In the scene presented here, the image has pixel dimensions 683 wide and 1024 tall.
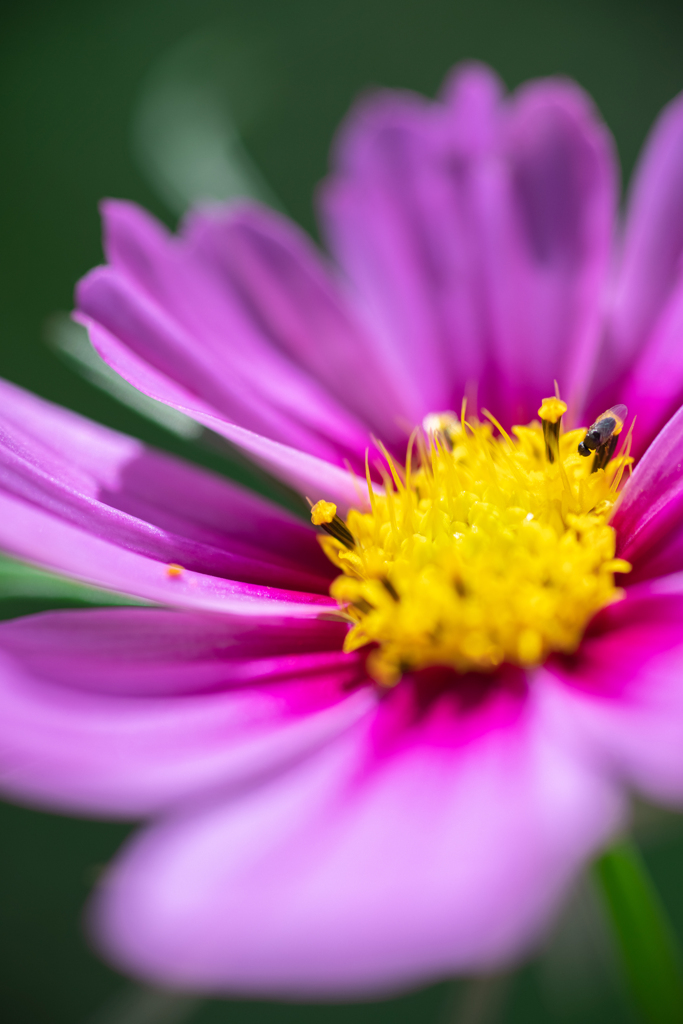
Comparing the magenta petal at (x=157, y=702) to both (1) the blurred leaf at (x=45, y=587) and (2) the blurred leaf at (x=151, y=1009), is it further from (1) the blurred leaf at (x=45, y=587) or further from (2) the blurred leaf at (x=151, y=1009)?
(2) the blurred leaf at (x=151, y=1009)

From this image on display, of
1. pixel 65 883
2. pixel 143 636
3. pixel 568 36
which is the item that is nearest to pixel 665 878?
pixel 65 883

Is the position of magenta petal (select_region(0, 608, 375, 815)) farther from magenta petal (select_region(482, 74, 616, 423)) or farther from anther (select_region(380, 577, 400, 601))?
magenta petal (select_region(482, 74, 616, 423))

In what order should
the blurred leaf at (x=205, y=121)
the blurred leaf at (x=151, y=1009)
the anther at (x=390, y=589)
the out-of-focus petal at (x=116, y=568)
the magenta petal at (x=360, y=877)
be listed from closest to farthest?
the magenta petal at (x=360, y=877) < the out-of-focus petal at (x=116, y=568) < the anther at (x=390, y=589) < the blurred leaf at (x=151, y=1009) < the blurred leaf at (x=205, y=121)

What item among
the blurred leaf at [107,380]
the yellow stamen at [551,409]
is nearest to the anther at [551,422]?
the yellow stamen at [551,409]

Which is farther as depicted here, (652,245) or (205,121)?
(205,121)

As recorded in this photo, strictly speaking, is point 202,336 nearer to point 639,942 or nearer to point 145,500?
point 145,500

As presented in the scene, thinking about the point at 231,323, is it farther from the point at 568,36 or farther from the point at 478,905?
the point at 568,36

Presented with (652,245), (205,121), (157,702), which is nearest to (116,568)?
(157,702)
